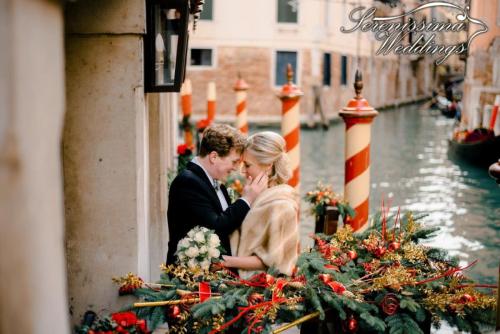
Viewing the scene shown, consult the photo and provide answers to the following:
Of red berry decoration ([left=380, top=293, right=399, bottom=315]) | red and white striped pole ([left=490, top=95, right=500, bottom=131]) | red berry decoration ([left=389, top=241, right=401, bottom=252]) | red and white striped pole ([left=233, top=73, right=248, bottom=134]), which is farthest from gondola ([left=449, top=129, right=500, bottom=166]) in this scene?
red berry decoration ([left=380, top=293, right=399, bottom=315])

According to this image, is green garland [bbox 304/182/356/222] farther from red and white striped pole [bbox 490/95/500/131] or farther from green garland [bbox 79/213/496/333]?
red and white striped pole [bbox 490/95/500/131]

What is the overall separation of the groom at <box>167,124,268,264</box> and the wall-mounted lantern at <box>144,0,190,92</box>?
10.6 inches

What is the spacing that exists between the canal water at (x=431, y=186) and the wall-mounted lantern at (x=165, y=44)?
255cm

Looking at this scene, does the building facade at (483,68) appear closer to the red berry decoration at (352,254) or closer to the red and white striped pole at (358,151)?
the red and white striped pole at (358,151)

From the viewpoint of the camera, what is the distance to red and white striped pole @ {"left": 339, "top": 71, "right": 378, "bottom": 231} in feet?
13.4

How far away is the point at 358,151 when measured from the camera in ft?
13.6

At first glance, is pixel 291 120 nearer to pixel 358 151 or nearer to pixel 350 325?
pixel 358 151

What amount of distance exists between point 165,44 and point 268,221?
800mm

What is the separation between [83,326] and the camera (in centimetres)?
224

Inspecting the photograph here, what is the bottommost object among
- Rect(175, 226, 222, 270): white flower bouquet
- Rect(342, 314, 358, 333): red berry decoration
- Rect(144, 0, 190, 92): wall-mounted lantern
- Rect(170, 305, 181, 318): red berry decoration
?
Rect(342, 314, 358, 333): red berry decoration

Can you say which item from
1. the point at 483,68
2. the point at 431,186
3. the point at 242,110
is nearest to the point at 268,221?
the point at 242,110

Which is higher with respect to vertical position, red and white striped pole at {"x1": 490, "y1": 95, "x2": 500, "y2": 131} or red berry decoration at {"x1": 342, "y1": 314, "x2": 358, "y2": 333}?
red and white striped pole at {"x1": 490, "y1": 95, "x2": 500, "y2": 131}

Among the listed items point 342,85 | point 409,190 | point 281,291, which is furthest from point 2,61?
point 342,85

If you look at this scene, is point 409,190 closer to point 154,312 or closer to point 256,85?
point 154,312
